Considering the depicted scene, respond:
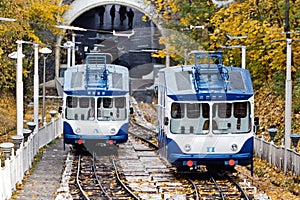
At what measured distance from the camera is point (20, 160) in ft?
73.4

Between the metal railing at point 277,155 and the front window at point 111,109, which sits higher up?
the front window at point 111,109

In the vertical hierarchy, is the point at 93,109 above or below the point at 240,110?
below

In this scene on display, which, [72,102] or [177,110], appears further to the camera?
[72,102]

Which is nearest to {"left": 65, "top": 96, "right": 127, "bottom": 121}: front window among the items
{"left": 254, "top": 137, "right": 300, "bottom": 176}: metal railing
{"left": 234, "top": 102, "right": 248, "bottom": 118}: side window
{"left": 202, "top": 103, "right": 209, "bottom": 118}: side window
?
{"left": 254, "top": 137, "right": 300, "bottom": 176}: metal railing

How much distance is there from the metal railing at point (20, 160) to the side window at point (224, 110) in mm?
6212

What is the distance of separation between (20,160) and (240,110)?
22.7ft

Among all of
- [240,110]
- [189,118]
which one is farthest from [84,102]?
[240,110]

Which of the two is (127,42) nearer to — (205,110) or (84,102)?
(84,102)

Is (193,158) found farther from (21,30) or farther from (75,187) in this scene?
(21,30)

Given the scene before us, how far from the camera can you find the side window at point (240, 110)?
22.3 metres

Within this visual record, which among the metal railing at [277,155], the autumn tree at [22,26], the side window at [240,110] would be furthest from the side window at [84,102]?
the side window at [240,110]

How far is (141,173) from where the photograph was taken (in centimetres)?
2459

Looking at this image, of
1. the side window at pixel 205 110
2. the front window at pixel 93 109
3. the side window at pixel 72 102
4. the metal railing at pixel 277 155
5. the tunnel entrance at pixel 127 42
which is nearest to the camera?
the side window at pixel 205 110

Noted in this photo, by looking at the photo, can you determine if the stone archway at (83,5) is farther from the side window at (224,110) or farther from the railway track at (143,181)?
the side window at (224,110)
